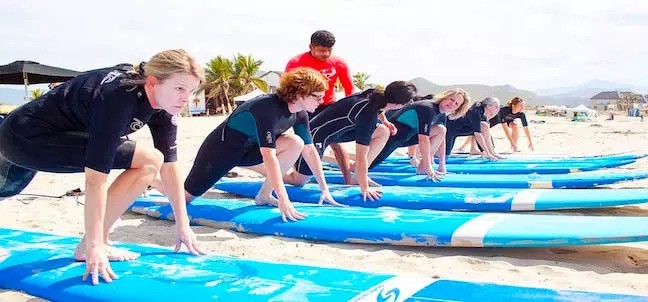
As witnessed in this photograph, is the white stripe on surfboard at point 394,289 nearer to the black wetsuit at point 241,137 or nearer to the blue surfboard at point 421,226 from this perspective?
the blue surfboard at point 421,226

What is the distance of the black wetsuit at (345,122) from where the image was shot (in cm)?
547

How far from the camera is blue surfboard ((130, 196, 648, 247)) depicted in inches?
136

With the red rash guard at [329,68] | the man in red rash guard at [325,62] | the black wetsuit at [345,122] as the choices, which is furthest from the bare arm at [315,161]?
the red rash guard at [329,68]

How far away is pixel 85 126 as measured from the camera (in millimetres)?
3074

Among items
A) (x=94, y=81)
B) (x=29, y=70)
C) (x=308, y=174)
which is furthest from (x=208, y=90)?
(x=94, y=81)

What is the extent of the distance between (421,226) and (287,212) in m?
0.93

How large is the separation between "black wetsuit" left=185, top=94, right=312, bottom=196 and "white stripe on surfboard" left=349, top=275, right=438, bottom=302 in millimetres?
1951

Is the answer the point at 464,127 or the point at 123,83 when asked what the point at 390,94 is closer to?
the point at 123,83

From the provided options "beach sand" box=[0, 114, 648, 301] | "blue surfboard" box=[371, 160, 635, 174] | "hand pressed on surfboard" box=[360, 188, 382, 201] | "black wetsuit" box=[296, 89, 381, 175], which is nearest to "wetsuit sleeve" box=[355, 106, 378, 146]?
"black wetsuit" box=[296, 89, 381, 175]

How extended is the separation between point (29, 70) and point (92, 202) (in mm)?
12096

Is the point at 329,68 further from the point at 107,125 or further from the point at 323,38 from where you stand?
the point at 107,125

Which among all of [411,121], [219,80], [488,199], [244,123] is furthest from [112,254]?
[219,80]

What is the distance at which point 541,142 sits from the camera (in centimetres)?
1672

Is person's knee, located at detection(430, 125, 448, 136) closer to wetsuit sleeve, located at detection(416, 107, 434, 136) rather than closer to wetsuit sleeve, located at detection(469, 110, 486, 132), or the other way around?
wetsuit sleeve, located at detection(416, 107, 434, 136)
